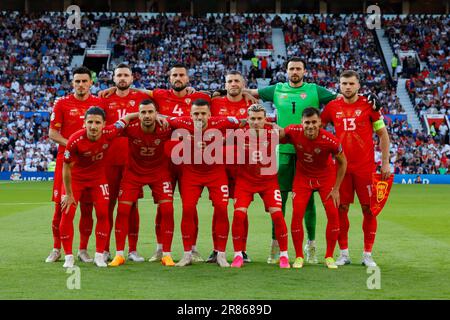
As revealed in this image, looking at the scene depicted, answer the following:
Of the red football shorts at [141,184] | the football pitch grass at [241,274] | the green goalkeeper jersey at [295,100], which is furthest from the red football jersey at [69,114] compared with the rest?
the green goalkeeper jersey at [295,100]

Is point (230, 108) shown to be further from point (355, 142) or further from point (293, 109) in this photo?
point (355, 142)

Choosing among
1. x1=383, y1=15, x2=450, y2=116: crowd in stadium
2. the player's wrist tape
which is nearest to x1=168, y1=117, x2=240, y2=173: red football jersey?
the player's wrist tape

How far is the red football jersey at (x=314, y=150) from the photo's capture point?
862 cm

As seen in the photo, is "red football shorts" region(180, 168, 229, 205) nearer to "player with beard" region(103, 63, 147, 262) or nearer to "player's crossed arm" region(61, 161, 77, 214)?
"player with beard" region(103, 63, 147, 262)

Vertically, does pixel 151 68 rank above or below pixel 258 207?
above

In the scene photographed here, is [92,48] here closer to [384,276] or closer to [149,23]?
[149,23]

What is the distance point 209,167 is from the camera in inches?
353

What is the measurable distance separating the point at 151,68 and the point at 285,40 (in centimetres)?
842

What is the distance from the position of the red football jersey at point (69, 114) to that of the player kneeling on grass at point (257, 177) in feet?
6.56

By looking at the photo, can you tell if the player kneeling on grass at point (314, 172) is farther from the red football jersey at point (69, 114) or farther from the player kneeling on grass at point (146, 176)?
the red football jersey at point (69, 114)

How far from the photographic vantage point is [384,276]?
310 inches
